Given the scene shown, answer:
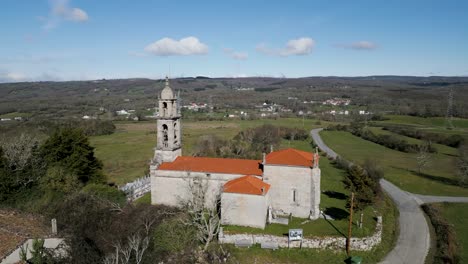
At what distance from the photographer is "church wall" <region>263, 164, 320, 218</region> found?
28750 millimetres

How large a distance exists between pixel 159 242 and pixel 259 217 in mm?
7851

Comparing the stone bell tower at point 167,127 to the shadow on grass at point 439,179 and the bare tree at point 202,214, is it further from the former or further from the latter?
the shadow on grass at point 439,179

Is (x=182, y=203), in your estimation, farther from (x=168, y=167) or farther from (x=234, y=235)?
(x=234, y=235)

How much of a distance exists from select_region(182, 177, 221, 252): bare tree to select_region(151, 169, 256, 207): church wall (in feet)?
1.14

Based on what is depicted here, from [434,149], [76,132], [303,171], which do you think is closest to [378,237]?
[303,171]

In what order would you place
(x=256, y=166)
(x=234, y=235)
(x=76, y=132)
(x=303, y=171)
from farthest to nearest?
(x=76, y=132)
(x=256, y=166)
(x=303, y=171)
(x=234, y=235)

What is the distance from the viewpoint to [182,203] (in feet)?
96.9

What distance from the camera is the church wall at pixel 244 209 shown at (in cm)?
2634

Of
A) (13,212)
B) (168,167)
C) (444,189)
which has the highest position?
(168,167)

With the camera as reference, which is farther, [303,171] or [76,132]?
[76,132]

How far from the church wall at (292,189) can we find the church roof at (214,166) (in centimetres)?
142

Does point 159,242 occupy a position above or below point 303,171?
below

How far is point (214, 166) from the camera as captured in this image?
30859 millimetres

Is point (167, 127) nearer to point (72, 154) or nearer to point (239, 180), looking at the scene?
point (239, 180)
